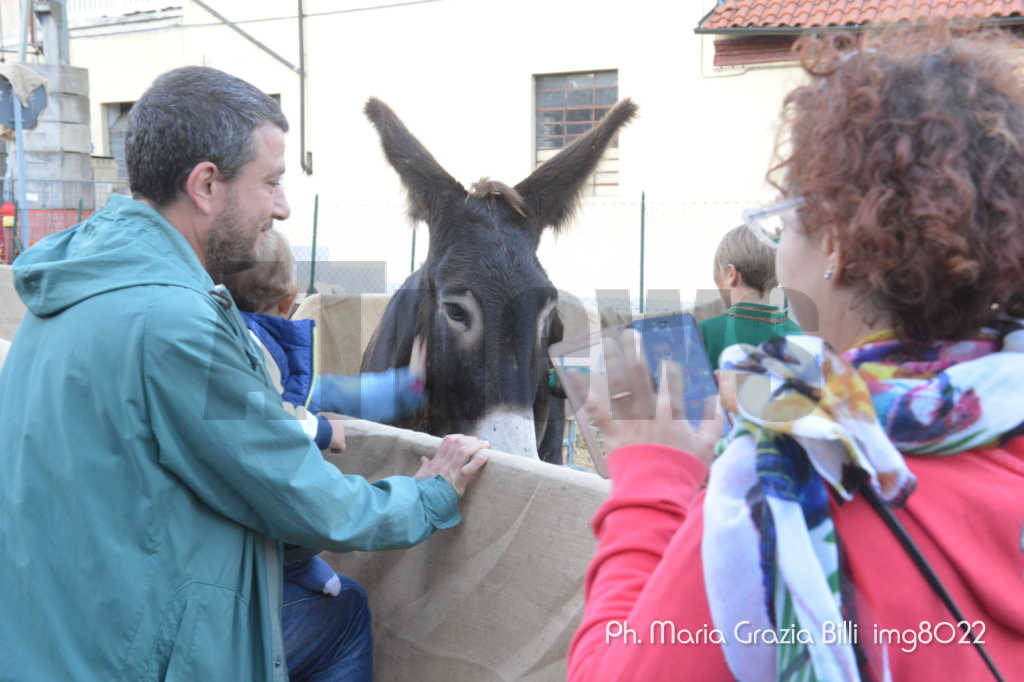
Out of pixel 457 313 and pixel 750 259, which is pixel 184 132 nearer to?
pixel 457 313

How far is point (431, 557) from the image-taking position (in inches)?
81.0

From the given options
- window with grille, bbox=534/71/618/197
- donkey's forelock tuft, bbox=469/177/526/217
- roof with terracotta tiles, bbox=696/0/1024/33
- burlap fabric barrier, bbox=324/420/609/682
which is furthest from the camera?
window with grille, bbox=534/71/618/197

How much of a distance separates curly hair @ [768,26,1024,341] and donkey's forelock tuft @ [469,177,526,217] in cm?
234

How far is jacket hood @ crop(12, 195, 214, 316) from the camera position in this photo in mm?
1592

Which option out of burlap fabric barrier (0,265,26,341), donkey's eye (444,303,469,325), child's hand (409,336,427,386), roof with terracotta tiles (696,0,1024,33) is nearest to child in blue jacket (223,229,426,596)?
child's hand (409,336,427,386)

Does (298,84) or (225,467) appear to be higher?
(298,84)

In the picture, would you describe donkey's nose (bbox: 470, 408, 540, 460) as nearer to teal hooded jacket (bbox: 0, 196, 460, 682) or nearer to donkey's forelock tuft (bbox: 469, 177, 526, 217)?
donkey's forelock tuft (bbox: 469, 177, 526, 217)

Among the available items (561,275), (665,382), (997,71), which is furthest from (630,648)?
(561,275)

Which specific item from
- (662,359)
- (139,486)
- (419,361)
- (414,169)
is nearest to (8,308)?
(414,169)

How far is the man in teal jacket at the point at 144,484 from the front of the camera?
4.96 feet

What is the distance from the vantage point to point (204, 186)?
5.98 feet

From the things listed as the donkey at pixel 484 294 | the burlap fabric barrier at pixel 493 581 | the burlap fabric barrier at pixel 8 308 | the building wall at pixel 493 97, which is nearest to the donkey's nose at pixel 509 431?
the donkey at pixel 484 294

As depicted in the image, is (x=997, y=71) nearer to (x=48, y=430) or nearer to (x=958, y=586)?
(x=958, y=586)

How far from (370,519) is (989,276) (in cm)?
126
